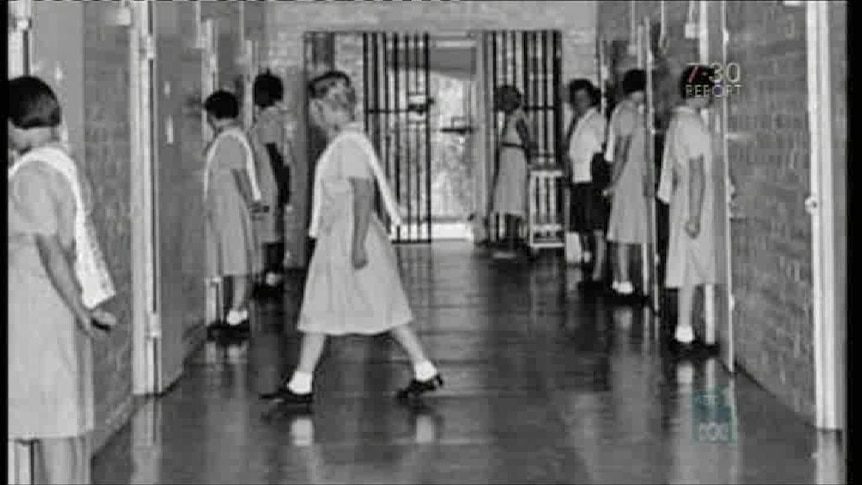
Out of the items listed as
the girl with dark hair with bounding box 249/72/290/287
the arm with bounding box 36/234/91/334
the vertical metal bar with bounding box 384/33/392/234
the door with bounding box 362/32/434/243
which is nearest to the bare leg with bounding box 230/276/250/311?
the girl with dark hair with bounding box 249/72/290/287

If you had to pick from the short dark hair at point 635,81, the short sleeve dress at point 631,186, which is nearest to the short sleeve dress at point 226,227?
the short sleeve dress at point 631,186

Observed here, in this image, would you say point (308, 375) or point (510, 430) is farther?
point (308, 375)

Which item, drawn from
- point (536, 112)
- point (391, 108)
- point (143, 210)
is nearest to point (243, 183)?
point (143, 210)

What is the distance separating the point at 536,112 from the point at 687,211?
30.1 ft

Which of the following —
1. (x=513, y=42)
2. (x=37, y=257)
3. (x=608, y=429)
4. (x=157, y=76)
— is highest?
(x=513, y=42)

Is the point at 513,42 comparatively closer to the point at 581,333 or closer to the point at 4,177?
the point at 581,333

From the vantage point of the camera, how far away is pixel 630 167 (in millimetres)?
12836

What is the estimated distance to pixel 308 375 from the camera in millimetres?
8484

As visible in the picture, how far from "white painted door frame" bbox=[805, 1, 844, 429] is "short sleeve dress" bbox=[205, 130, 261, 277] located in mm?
4573

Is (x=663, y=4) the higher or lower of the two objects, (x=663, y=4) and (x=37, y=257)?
the higher

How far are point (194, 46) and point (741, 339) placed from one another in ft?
13.0

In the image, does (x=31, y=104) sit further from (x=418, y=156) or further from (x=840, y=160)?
(x=418, y=156)

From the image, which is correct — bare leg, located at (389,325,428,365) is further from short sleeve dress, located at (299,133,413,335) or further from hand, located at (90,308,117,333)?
hand, located at (90,308,117,333)
